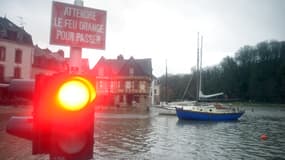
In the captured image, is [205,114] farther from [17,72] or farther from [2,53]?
[2,53]

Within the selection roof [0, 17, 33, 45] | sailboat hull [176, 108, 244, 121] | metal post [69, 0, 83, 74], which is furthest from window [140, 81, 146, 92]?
metal post [69, 0, 83, 74]

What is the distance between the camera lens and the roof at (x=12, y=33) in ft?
138

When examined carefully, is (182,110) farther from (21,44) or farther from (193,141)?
(21,44)

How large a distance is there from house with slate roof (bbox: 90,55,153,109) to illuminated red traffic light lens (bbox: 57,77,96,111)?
52.4 metres

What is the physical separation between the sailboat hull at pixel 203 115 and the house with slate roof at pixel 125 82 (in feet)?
53.1

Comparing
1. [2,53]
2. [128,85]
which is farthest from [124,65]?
[2,53]

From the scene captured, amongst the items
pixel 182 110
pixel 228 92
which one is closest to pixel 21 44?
pixel 182 110

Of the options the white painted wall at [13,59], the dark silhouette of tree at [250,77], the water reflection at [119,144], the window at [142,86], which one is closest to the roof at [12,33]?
the white painted wall at [13,59]

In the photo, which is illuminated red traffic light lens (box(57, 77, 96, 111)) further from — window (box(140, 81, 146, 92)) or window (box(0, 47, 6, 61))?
window (box(140, 81, 146, 92))

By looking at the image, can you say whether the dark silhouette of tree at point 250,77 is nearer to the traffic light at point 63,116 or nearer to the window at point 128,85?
the window at point 128,85

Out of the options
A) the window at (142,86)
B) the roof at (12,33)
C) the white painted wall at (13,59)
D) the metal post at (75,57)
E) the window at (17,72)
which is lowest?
the metal post at (75,57)

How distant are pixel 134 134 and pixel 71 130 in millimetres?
20258

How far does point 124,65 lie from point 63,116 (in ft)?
189

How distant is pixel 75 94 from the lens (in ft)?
4.80
